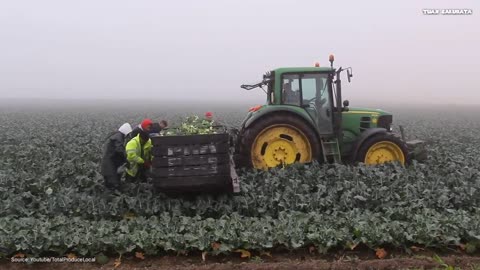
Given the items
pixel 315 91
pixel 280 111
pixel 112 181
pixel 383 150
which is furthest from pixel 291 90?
pixel 112 181

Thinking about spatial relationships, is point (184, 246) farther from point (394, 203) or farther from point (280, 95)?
point (280, 95)

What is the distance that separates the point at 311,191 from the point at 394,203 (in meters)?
1.46

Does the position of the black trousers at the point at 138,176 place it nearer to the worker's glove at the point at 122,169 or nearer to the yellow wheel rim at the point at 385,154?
the worker's glove at the point at 122,169

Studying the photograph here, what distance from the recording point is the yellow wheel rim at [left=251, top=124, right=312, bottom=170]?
8.74 metres

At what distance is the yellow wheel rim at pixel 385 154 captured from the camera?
30.0 ft

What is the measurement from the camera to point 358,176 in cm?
816

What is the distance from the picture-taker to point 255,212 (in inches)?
274

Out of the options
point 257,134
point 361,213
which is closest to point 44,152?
point 257,134

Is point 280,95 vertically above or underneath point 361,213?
above

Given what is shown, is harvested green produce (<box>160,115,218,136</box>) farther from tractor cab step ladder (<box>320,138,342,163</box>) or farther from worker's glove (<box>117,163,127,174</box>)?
tractor cab step ladder (<box>320,138,342,163</box>)

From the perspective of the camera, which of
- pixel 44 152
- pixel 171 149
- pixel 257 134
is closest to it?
pixel 171 149

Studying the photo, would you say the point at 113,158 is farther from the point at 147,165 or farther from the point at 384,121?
the point at 384,121

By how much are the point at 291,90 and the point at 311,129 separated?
3.23 ft

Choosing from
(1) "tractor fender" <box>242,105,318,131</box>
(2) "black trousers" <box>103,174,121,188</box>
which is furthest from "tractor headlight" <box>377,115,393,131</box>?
(2) "black trousers" <box>103,174,121,188</box>
